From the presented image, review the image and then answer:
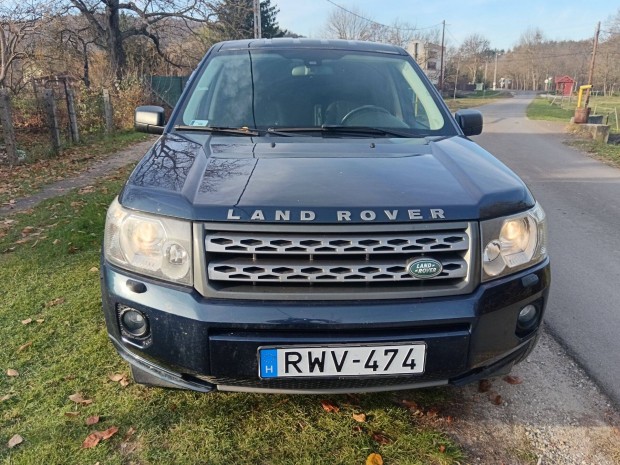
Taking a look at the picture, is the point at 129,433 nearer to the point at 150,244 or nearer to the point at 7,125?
the point at 150,244

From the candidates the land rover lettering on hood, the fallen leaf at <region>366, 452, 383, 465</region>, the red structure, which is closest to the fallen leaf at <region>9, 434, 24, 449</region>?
the land rover lettering on hood

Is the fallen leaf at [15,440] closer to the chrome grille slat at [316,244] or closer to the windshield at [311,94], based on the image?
the chrome grille slat at [316,244]

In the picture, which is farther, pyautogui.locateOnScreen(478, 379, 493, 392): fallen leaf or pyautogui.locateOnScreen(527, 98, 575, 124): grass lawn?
pyautogui.locateOnScreen(527, 98, 575, 124): grass lawn

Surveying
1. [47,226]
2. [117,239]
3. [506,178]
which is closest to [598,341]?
[506,178]

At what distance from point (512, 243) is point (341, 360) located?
2.86 feet

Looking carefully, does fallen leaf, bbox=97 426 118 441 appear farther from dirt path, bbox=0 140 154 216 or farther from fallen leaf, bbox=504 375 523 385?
dirt path, bbox=0 140 154 216

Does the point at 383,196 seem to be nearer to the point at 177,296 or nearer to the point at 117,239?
the point at 177,296

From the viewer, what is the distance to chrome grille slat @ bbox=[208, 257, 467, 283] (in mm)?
1848

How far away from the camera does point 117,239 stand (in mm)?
2053

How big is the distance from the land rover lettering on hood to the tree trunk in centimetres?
2156

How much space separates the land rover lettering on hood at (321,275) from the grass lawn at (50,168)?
19.3ft

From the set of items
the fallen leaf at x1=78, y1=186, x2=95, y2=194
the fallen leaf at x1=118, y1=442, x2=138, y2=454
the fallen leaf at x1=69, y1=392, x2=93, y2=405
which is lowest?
the fallen leaf at x1=118, y1=442, x2=138, y2=454

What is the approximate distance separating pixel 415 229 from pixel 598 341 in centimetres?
200

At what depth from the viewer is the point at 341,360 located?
189 cm
